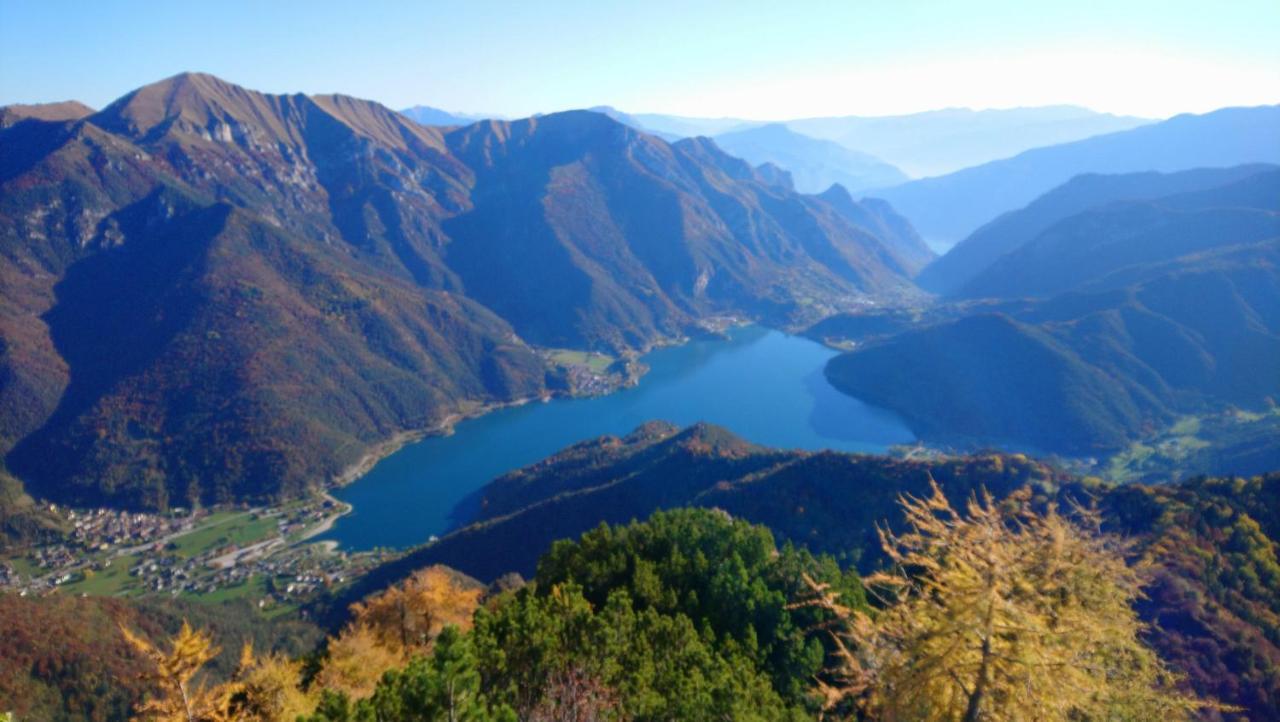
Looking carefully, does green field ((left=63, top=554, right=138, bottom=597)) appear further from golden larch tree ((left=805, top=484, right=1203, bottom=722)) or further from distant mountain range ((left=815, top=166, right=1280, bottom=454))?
distant mountain range ((left=815, top=166, right=1280, bottom=454))

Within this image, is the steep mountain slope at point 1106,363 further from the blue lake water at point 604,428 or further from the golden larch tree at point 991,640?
the golden larch tree at point 991,640

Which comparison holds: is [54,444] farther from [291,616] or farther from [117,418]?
[291,616]

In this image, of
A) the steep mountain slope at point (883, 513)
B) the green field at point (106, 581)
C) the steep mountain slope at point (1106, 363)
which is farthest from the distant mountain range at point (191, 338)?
the steep mountain slope at point (1106, 363)

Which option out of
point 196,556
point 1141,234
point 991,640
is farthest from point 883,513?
point 1141,234

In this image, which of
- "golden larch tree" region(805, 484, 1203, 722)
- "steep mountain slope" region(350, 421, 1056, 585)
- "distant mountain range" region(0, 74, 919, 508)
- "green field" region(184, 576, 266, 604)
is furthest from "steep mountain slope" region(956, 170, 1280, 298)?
"green field" region(184, 576, 266, 604)

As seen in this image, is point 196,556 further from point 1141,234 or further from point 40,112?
point 1141,234

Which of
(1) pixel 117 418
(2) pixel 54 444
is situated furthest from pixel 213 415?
(2) pixel 54 444
